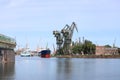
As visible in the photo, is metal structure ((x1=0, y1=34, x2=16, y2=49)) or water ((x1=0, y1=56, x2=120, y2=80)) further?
metal structure ((x1=0, y1=34, x2=16, y2=49))

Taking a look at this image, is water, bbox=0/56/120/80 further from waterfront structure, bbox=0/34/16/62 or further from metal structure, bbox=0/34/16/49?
metal structure, bbox=0/34/16/49

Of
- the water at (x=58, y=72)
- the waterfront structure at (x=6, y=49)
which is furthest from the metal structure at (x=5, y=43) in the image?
the water at (x=58, y=72)

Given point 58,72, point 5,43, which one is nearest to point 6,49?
point 5,43

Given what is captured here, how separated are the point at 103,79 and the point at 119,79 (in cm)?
232

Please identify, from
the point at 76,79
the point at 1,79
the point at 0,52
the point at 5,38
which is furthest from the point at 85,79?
the point at 5,38

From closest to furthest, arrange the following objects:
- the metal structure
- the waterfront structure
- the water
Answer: the water, the waterfront structure, the metal structure

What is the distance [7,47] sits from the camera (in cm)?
11312

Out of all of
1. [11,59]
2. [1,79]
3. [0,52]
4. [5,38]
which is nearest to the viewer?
[1,79]

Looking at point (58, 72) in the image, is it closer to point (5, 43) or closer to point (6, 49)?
point (6, 49)

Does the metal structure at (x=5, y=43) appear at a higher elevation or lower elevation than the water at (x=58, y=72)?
higher

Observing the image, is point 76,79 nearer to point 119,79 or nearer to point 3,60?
point 119,79

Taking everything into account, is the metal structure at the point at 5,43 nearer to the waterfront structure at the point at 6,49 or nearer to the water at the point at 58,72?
the waterfront structure at the point at 6,49

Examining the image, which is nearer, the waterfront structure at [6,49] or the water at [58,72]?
the water at [58,72]

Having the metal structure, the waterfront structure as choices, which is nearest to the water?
the waterfront structure
